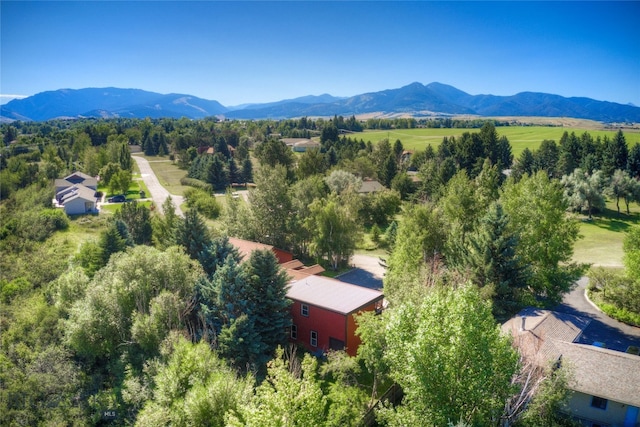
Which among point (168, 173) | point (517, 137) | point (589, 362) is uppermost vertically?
point (517, 137)

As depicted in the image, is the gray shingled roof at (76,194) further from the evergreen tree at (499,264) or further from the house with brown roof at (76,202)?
the evergreen tree at (499,264)

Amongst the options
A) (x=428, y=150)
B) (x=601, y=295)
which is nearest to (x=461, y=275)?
(x=601, y=295)

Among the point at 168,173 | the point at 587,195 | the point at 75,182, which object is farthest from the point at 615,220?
the point at 75,182

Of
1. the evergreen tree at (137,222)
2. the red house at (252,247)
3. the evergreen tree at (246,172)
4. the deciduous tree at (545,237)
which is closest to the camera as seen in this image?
the deciduous tree at (545,237)

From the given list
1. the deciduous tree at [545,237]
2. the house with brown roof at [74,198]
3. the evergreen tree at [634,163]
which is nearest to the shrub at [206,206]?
the house with brown roof at [74,198]

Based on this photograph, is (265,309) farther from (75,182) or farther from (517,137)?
(517,137)
